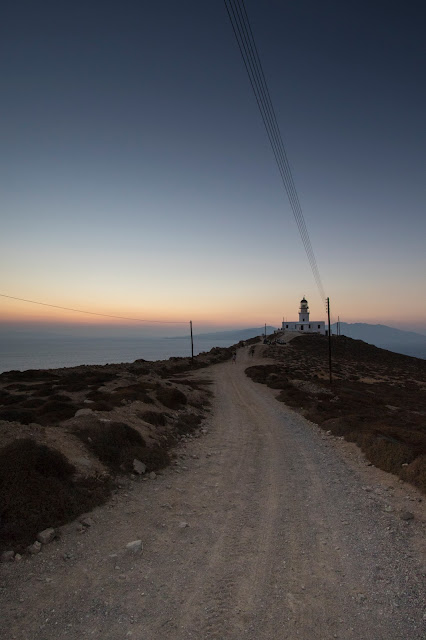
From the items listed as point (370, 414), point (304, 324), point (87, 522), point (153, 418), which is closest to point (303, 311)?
point (304, 324)

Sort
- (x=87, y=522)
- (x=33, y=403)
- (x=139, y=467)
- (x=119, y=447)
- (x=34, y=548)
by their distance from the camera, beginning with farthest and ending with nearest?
(x=33, y=403) < (x=119, y=447) < (x=139, y=467) < (x=87, y=522) < (x=34, y=548)

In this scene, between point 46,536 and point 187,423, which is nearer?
point 46,536

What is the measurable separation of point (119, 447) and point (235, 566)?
302 inches

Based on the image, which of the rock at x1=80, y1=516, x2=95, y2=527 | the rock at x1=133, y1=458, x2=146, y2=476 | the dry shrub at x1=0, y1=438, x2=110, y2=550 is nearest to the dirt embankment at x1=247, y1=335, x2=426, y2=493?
the rock at x1=133, y1=458, x2=146, y2=476

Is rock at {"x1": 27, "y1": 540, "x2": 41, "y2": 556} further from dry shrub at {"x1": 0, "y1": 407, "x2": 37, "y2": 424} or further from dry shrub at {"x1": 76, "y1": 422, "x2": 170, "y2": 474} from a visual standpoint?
dry shrub at {"x1": 0, "y1": 407, "x2": 37, "y2": 424}

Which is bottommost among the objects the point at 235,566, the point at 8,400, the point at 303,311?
the point at 235,566

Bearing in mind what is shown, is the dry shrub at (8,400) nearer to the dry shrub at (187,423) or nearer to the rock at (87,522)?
the dry shrub at (187,423)

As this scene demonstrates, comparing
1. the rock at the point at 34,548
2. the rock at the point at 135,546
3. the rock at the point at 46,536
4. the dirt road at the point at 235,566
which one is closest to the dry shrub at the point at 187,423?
the dirt road at the point at 235,566

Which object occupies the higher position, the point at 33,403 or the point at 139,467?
the point at 33,403

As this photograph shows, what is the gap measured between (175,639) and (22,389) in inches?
1302

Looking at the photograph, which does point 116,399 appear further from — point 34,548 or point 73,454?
point 34,548

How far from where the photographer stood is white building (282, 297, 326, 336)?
149m

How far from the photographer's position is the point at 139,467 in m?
12.9

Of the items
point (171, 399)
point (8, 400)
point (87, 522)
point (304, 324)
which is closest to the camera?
point (87, 522)
